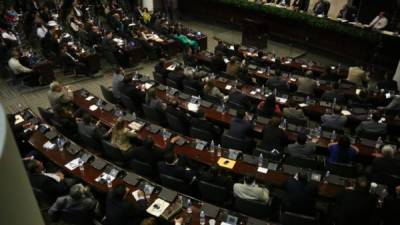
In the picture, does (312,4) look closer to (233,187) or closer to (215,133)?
(215,133)

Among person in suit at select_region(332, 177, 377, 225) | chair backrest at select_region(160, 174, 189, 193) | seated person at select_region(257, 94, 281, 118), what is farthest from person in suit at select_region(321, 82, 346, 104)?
chair backrest at select_region(160, 174, 189, 193)

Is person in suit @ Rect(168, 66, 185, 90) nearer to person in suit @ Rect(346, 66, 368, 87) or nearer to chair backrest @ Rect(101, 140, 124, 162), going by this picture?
chair backrest @ Rect(101, 140, 124, 162)

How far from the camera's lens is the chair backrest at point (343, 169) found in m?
6.43

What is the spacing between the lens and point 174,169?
6109 millimetres

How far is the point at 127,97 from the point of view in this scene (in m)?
9.07

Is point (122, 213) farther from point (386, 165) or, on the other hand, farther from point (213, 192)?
point (386, 165)

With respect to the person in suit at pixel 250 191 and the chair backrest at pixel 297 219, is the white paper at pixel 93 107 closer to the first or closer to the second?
the person in suit at pixel 250 191

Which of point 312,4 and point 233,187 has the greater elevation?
point 312,4

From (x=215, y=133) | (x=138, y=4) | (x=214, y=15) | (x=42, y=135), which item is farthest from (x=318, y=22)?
(x=42, y=135)

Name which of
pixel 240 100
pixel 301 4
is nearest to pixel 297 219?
pixel 240 100

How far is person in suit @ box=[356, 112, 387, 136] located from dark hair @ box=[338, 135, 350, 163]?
1.34m

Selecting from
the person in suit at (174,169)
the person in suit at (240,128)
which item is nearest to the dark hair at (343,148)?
the person in suit at (240,128)

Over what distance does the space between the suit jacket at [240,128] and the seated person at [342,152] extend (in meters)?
1.64

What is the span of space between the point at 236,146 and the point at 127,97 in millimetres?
3257
